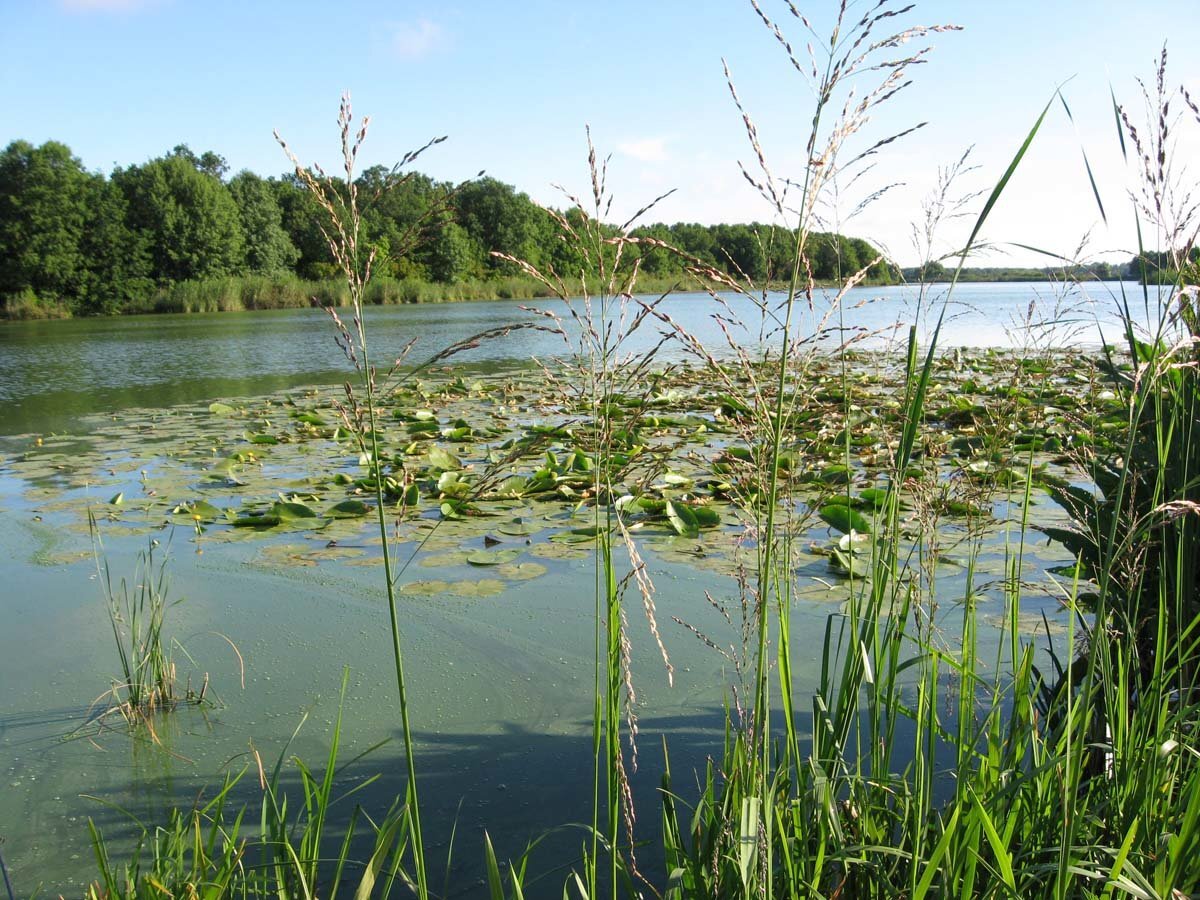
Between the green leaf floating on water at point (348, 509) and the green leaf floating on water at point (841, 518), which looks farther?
the green leaf floating on water at point (348, 509)

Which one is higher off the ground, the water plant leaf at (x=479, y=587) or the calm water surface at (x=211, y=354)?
the calm water surface at (x=211, y=354)

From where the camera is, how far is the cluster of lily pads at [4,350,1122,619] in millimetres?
3049

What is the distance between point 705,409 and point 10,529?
15.0ft

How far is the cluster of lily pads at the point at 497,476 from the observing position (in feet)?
10.0

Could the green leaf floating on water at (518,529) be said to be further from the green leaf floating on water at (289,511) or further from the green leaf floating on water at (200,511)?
the green leaf floating on water at (200,511)

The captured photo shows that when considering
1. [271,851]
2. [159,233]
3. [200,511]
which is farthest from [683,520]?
[159,233]

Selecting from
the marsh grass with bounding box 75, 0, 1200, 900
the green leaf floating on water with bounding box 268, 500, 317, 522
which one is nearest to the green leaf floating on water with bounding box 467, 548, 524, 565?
the green leaf floating on water with bounding box 268, 500, 317, 522

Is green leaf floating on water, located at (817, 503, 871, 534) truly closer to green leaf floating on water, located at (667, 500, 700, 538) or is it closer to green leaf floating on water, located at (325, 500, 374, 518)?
green leaf floating on water, located at (667, 500, 700, 538)

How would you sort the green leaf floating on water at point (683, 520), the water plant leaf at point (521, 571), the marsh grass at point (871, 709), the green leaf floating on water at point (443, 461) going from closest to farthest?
the marsh grass at point (871, 709) → the water plant leaf at point (521, 571) → the green leaf floating on water at point (683, 520) → the green leaf floating on water at point (443, 461)

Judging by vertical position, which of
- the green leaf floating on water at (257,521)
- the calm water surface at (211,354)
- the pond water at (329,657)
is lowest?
the pond water at (329,657)

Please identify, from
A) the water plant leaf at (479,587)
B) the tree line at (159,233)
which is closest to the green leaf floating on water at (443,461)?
the water plant leaf at (479,587)

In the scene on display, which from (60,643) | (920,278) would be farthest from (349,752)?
(920,278)

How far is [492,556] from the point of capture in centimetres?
336

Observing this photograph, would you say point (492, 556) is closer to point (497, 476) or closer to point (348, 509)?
point (348, 509)
